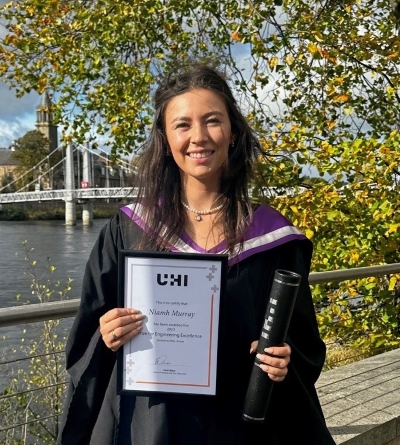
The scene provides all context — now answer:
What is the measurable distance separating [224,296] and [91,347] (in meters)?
0.37

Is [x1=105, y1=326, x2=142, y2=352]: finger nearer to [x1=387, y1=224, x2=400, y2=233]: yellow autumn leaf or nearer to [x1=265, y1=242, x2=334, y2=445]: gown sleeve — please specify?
[x1=265, y1=242, x2=334, y2=445]: gown sleeve

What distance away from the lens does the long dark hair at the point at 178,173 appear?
1.48 m

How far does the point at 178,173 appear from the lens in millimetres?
1579

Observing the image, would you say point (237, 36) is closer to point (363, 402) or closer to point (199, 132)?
point (363, 402)

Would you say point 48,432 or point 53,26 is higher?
point 53,26

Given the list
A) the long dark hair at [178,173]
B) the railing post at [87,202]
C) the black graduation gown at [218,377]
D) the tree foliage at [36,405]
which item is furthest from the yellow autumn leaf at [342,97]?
the railing post at [87,202]

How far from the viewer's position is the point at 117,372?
4.51 ft

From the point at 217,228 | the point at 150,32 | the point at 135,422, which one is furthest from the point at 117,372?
the point at 150,32

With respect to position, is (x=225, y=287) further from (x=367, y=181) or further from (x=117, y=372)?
(x=367, y=181)

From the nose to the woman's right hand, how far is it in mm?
424

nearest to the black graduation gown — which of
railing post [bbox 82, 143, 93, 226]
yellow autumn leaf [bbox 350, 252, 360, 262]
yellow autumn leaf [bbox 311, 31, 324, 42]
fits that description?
yellow autumn leaf [bbox 350, 252, 360, 262]

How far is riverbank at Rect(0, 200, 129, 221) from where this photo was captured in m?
40.6

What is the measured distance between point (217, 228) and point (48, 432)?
2284mm

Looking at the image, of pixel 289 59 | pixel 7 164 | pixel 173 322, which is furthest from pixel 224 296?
pixel 7 164
